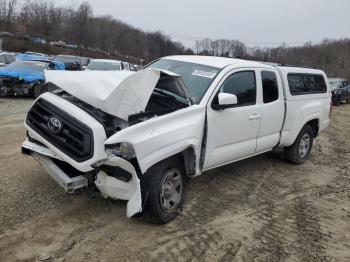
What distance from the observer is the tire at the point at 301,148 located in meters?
7.75

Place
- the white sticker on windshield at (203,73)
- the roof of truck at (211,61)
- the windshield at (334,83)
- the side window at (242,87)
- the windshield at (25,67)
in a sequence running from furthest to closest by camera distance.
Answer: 1. the windshield at (334,83)
2. the windshield at (25,67)
3. the roof of truck at (211,61)
4. the side window at (242,87)
5. the white sticker on windshield at (203,73)

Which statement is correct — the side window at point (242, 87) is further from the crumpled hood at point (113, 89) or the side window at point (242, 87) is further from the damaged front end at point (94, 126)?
the crumpled hood at point (113, 89)

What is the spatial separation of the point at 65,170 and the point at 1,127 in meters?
5.45

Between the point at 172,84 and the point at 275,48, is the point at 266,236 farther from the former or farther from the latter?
the point at 275,48

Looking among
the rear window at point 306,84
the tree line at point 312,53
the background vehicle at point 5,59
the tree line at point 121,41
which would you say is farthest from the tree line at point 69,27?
the rear window at point 306,84

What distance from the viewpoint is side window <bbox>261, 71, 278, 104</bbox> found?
634 centimetres

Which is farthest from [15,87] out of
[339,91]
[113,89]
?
[339,91]

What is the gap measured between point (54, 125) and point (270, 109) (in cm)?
351

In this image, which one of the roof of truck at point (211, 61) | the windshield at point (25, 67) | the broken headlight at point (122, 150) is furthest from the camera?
the windshield at point (25, 67)

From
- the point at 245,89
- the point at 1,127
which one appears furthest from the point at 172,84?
the point at 1,127

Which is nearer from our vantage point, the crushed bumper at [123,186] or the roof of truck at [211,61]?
the crushed bumper at [123,186]

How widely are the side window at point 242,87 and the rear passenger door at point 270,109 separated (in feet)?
0.67

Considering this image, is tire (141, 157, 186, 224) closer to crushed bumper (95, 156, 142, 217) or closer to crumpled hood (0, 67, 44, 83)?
crushed bumper (95, 156, 142, 217)

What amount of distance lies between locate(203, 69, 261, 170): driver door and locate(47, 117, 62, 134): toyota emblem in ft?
6.02
